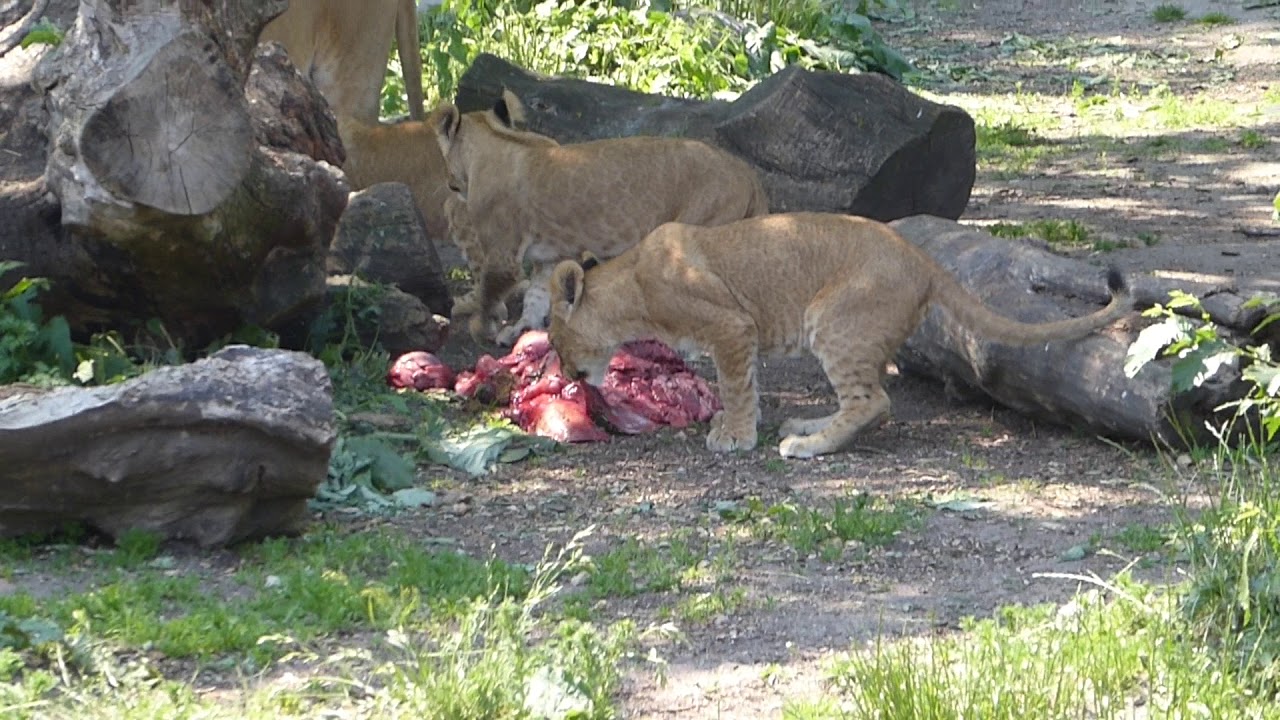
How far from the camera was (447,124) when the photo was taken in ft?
31.6

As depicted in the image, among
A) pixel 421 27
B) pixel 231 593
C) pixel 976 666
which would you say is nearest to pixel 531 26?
pixel 421 27

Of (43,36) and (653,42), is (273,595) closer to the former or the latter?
(43,36)

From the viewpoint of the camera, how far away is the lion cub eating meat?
760 cm

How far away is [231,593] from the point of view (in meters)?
5.65

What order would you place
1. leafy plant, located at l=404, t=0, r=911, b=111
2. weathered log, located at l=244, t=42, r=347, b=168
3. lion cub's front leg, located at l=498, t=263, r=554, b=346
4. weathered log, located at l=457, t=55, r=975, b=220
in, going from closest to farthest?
weathered log, located at l=244, t=42, r=347, b=168
lion cub's front leg, located at l=498, t=263, r=554, b=346
weathered log, located at l=457, t=55, r=975, b=220
leafy plant, located at l=404, t=0, r=911, b=111

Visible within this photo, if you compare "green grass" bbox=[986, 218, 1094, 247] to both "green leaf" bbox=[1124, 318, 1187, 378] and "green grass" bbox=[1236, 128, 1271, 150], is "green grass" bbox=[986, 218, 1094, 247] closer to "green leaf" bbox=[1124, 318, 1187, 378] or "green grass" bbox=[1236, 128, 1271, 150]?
"green grass" bbox=[1236, 128, 1271, 150]

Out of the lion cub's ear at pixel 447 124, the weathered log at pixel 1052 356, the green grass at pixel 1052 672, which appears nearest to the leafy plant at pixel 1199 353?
the green grass at pixel 1052 672

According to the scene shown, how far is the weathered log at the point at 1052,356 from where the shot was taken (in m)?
6.97

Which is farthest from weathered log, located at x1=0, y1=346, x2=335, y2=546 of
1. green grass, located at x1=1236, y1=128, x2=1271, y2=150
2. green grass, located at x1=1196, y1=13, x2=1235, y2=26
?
green grass, located at x1=1196, y1=13, x2=1235, y2=26

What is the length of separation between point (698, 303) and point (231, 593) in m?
2.83

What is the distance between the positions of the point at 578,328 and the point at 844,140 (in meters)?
3.02

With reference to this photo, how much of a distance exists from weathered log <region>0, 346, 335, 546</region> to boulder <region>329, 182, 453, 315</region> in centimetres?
296

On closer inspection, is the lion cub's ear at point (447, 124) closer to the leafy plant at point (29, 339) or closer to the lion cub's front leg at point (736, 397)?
the lion cub's front leg at point (736, 397)

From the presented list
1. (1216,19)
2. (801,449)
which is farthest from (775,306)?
(1216,19)
